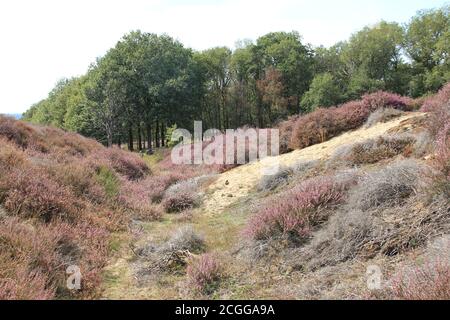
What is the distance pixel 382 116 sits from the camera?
13.5 m

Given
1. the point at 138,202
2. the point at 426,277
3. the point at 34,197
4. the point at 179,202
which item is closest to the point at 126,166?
the point at 138,202

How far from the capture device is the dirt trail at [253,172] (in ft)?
33.9

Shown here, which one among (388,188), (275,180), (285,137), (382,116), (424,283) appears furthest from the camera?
(285,137)

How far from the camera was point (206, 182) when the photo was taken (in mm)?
12703

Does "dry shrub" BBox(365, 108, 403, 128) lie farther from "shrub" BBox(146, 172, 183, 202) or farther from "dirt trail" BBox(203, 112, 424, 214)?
"shrub" BBox(146, 172, 183, 202)

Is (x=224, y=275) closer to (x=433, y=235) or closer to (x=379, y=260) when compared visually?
(x=379, y=260)

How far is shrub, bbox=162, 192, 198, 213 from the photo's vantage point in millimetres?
10328

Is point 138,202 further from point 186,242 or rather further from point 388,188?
point 388,188

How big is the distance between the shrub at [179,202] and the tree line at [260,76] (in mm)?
23852

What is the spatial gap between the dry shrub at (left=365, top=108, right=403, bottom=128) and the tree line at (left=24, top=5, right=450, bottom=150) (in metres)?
18.3

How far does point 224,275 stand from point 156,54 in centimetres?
3733

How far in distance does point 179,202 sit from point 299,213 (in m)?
5.16

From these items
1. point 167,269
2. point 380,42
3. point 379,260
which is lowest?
point 167,269
